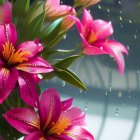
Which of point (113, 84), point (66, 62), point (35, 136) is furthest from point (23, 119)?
point (113, 84)

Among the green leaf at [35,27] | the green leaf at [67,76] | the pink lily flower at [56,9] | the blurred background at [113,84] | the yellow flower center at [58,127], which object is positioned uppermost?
the pink lily flower at [56,9]

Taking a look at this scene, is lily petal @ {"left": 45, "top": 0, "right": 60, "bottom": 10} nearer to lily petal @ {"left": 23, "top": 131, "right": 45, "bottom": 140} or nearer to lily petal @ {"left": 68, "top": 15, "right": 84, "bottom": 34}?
lily petal @ {"left": 68, "top": 15, "right": 84, "bottom": 34}

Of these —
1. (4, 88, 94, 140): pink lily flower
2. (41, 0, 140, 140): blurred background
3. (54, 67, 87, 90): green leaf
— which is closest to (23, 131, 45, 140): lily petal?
(4, 88, 94, 140): pink lily flower

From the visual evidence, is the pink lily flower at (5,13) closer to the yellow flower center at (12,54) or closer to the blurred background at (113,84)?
the yellow flower center at (12,54)

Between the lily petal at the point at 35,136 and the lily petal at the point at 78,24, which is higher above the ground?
the lily petal at the point at 78,24

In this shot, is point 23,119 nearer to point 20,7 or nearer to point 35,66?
point 35,66

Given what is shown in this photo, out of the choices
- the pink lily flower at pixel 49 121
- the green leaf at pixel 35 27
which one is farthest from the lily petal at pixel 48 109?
the green leaf at pixel 35 27

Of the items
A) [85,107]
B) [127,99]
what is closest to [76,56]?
[85,107]
